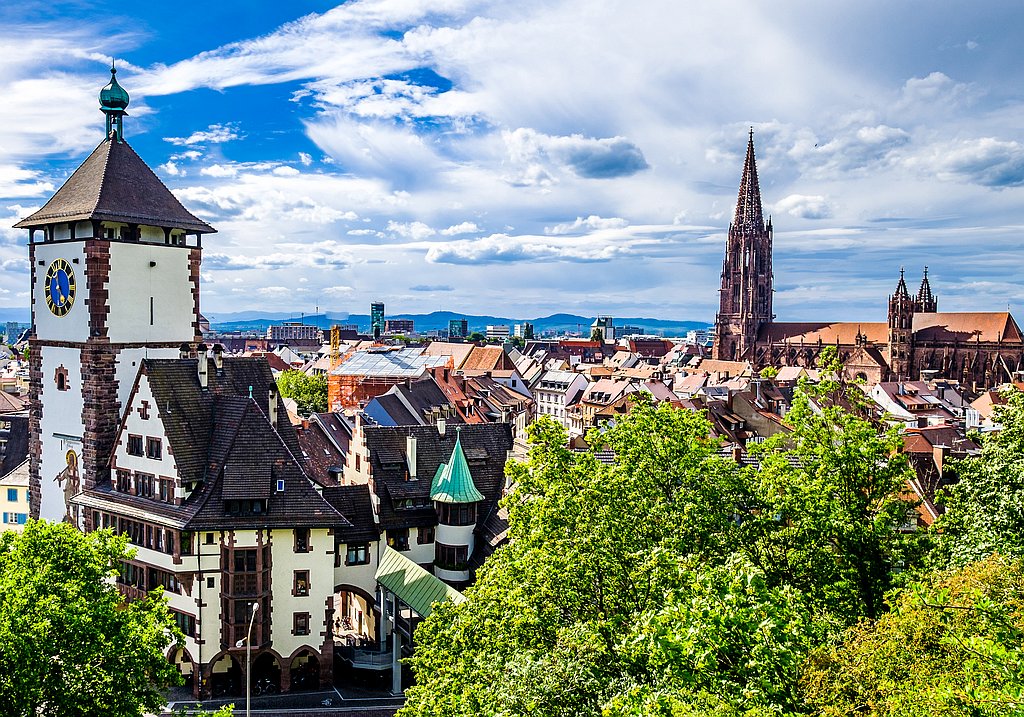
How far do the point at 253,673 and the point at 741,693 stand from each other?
32.7 meters

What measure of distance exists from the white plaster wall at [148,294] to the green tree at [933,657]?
38.7m

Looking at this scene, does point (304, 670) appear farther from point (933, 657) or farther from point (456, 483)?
point (933, 657)

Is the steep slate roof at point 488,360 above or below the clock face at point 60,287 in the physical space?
below

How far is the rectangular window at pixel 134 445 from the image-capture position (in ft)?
144

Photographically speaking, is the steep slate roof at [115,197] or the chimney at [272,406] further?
the chimney at [272,406]

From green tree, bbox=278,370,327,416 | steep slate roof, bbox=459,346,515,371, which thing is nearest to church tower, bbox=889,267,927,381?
steep slate roof, bbox=459,346,515,371

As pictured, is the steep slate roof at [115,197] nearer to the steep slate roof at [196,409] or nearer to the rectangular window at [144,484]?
the steep slate roof at [196,409]

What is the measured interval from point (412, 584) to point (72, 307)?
2221cm

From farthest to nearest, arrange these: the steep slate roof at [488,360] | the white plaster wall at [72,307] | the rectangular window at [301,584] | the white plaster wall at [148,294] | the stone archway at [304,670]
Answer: the steep slate roof at [488,360], the white plaster wall at [148,294], the white plaster wall at [72,307], the stone archway at [304,670], the rectangular window at [301,584]

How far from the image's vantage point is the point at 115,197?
→ 45.5m

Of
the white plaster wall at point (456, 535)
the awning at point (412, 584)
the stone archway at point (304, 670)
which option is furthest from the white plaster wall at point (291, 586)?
the white plaster wall at point (456, 535)

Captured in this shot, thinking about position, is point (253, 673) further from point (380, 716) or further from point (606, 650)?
point (606, 650)

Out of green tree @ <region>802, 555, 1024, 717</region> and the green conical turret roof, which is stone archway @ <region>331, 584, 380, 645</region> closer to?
the green conical turret roof

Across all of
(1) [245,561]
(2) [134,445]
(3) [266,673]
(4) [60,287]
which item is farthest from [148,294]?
(3) [266,673]
